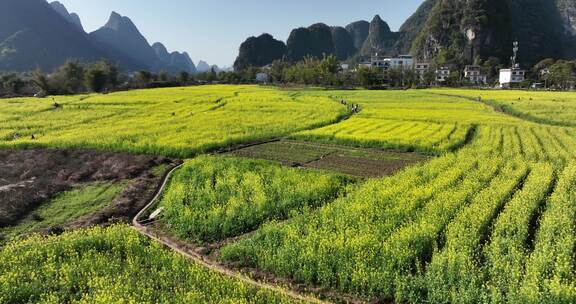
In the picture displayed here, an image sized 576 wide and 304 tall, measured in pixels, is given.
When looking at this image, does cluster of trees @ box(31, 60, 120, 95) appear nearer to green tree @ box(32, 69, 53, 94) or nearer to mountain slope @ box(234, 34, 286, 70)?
green tree @ box(32, 69, 53, 94)

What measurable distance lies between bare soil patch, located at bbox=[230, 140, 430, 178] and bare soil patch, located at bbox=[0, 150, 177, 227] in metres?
5.96

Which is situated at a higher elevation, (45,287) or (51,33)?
(51,33)

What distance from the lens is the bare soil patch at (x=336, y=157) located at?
20.3 m

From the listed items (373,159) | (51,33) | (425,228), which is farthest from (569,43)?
(51,33)

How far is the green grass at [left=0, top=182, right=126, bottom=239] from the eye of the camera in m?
14.2

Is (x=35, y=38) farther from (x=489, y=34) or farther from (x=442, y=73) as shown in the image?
(x=489, y=34)

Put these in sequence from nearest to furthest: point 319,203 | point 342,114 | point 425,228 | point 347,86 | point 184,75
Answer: point 425,228 → point 319,203 → point 342,114 → point 347,86 → point 184,75

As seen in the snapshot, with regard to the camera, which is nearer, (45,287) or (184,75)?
(45,287)

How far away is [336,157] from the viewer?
2305cm

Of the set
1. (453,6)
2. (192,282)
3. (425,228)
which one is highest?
(453,6)

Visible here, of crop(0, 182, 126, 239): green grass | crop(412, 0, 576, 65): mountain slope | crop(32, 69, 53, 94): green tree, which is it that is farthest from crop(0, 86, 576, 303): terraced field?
crop(412, 0, 576, 65): mountain slope

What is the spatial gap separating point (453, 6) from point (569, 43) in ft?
178

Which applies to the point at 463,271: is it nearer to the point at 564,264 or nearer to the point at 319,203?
the point at 564,264

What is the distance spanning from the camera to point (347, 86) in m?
97.2
